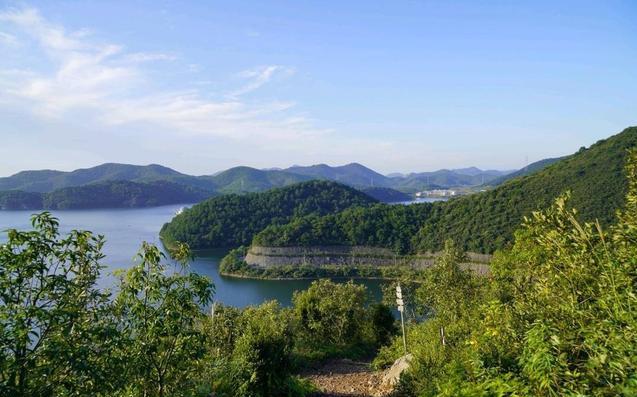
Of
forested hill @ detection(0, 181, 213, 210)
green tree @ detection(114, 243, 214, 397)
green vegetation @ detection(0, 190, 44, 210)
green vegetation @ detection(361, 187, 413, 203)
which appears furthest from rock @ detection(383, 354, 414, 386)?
green vegetation @ detection(361, 187, 413, 203)

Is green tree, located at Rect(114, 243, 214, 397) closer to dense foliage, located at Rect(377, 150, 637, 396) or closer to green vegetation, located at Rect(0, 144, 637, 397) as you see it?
green vegetation, located at Rect(0, 144, 637, 397)

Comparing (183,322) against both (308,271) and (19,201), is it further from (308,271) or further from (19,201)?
(19,201)

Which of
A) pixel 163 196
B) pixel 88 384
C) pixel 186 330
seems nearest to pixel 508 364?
pixel 186 330

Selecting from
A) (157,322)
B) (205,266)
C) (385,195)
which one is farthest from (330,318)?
(385,195)

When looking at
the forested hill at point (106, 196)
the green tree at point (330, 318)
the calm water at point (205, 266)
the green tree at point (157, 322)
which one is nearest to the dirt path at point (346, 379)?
the green tree at point (330, 318)

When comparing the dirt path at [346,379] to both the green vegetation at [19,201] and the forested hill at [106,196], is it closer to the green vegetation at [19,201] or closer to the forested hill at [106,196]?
the forested hill at [106,196]
